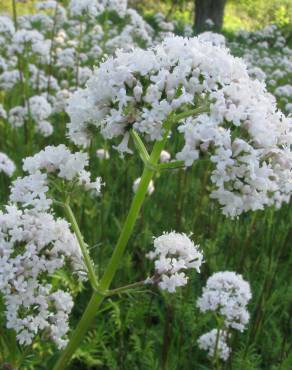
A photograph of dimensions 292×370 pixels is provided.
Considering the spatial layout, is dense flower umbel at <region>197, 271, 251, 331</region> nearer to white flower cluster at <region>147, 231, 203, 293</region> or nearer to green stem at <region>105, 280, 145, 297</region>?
white flower cluster at <region>147, 231, 203, 293</region>

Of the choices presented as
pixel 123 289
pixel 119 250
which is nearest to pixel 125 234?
pixel 119 250

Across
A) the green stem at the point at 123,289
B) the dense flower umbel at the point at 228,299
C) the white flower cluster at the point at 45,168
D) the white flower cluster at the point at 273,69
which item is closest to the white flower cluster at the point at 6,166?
the dense flower umbel at the point at 228,299

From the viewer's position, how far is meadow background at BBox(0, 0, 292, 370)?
306 cm

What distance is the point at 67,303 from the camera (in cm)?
230

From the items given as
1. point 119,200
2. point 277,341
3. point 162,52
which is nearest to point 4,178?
point 119,200

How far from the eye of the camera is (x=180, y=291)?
3.33 metres

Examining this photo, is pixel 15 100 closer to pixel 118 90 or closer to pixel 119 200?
pixel 119 200

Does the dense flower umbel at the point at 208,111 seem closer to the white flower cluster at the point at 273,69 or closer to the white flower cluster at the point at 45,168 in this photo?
the white flower cluster at the point at 45,168

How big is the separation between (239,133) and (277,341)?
6.76 ft

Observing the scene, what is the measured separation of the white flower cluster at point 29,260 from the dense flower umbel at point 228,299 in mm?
882

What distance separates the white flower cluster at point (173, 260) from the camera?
2027mm

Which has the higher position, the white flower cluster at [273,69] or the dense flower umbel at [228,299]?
the white flower cluster at [273,69]

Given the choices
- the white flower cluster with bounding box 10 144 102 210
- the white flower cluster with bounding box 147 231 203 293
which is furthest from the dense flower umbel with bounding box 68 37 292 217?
the white flower cluster with bounding box 147 231 203 293

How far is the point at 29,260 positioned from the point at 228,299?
1210 millimetres
